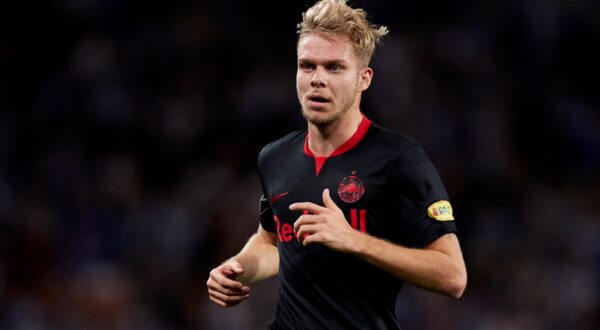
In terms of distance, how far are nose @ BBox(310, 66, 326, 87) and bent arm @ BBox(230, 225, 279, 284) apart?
818mm

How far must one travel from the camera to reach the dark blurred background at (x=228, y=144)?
732 centimetres

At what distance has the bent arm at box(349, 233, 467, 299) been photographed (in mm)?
3086

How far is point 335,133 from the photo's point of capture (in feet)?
11.6

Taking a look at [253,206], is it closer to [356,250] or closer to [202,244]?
[202,244]

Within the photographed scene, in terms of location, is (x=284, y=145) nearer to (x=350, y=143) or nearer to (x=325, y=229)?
(x=350, y=143)

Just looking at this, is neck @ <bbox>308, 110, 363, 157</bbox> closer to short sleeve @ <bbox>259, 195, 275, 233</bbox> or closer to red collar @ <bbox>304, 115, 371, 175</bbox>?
red collar @ <bbox>304, 115, 371, 175</bbox>

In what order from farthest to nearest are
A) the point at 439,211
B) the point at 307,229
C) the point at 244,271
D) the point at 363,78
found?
the point at 244,271
the point at 363,78
the point at 439,211
the point at 307,229

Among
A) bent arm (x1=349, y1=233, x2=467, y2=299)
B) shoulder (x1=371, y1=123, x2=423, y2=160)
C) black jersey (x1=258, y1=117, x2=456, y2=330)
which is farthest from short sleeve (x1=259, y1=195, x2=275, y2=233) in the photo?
bent arm (x1=349, y1=233, x2=467, y2=299)

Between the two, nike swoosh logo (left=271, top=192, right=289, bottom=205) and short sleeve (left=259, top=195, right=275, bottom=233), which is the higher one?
nike swoosh logo (left=271, top=192, right=289, bottom=205)

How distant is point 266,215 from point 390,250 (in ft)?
3.11

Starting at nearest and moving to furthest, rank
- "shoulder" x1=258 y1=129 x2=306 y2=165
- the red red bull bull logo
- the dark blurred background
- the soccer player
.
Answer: the soccer player < the red red bull bull logo < "shoulder" x1=258 y1=129 x2=306 y2=165 < the dark blurred background

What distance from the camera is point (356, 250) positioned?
3.01 meters

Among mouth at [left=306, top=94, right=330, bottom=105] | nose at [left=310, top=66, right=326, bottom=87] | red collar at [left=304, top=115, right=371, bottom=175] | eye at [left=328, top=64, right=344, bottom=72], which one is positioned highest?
eye at [left=328, top=64, right=344, bottom=72]

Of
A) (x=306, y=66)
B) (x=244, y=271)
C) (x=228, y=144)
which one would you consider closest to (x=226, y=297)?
(x=244, y=271)
